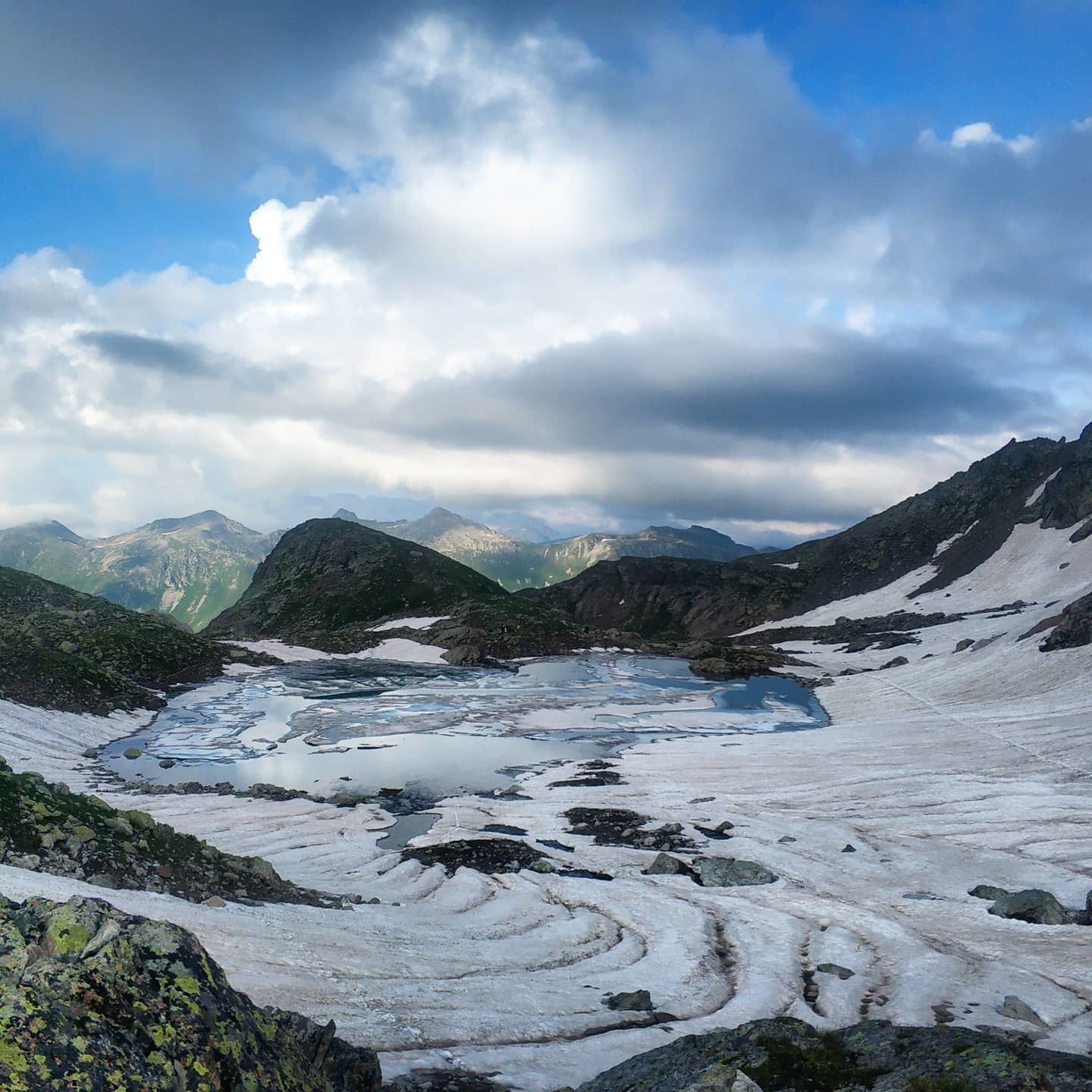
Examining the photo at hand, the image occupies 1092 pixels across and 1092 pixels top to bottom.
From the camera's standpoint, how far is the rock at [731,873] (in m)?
22.9

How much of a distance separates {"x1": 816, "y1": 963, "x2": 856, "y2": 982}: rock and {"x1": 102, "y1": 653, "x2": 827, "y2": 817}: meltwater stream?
888 inches

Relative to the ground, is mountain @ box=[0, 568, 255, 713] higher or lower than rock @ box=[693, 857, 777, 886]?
higher

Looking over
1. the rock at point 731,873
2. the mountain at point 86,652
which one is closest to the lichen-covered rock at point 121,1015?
the rock at point 731,873

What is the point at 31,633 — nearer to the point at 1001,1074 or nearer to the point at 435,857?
the point at 435,857

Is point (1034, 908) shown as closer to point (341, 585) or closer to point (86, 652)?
point (86, 652)

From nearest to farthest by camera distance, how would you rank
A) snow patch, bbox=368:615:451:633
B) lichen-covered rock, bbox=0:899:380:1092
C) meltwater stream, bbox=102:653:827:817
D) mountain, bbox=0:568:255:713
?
1. lichen-covered rock, bbox=0:899:380:1092
2. meltwater stream, bbox=102:653:827:817
3. mountain, bbox=0:568:255:713
4. snow patch, bbox=368:615:451:633

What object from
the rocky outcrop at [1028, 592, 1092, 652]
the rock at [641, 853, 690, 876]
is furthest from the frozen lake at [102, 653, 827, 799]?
the rocky outcrop at [1028, 592, 1092, 652]

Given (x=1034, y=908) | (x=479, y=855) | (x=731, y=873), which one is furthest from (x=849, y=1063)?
(x=479, y=855)

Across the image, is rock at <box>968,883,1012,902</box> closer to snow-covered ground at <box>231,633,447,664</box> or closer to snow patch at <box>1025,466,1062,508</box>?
snow-covered ground at <box>231,633,447,664</box>

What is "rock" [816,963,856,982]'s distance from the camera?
51.1ft

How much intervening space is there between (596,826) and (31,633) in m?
50.7

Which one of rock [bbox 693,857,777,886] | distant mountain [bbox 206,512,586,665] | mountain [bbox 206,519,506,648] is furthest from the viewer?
mountain [bbox 206,519,506,648]

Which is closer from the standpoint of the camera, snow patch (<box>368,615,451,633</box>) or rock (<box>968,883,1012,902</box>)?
rock (<box>968,883,1012,902</box>)

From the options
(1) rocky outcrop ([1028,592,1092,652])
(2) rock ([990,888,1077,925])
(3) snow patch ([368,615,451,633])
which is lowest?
(2) rock ([990,888,1077,925])
